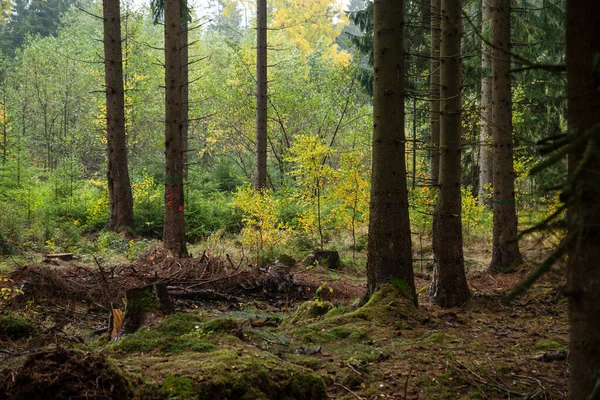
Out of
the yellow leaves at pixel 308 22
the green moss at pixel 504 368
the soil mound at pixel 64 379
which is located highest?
the yellow leaves at pixel 308 22

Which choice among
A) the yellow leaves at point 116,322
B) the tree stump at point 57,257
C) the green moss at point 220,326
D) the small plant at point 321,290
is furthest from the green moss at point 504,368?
the tree stump at point 57,257

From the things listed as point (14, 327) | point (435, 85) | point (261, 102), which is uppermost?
point (261, 102)

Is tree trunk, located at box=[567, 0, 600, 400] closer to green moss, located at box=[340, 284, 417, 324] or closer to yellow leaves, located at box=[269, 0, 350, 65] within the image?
green moss, located at box=[340, 284, 417, 324]

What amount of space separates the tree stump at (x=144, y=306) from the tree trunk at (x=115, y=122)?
876 cm

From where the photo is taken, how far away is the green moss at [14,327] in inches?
189

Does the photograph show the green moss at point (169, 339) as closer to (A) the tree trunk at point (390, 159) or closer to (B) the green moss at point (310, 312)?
(B) the green moss at point (310, 312)

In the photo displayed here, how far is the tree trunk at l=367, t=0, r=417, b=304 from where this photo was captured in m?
6.11

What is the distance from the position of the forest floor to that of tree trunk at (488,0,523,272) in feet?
5.77

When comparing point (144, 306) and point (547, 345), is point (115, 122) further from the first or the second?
point (547, 345)

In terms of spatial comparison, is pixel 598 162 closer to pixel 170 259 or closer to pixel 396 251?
pixel 396 251

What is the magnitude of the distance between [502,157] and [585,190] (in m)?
8.38

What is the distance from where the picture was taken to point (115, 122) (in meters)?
13.1

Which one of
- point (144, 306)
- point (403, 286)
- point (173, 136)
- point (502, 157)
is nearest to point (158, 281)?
point (144, 306)

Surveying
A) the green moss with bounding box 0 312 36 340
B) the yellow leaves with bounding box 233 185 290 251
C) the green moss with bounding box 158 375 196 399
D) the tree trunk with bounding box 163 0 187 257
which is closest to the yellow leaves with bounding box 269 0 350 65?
the yellow leaves with bounding box 233 185 290 251
